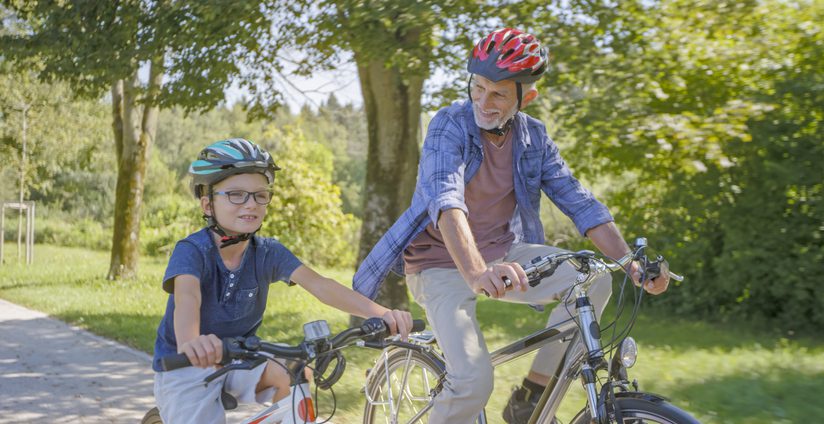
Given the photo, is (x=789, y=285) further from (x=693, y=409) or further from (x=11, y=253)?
(x=11, y=253)

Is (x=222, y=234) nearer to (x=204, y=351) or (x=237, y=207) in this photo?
(x=237, y=207)

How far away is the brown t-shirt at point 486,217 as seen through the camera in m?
3.62

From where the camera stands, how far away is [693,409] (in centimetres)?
596

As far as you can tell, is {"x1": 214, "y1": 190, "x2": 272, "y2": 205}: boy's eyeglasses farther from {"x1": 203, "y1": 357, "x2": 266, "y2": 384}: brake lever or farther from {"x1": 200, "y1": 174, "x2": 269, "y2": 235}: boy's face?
{"x1": 203, "y1": 357, "x2": 266, "y2": 384}: brake lever

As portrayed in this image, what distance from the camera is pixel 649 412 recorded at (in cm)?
271

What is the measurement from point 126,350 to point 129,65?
2.86 meters

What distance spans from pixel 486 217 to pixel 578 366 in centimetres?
81

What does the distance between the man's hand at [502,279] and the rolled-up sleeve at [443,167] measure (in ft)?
1.44

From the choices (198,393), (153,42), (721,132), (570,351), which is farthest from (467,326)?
(153,42)

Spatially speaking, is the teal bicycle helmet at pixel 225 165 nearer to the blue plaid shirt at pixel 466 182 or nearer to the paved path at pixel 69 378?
the blue plaid shirt at pixel 466 182

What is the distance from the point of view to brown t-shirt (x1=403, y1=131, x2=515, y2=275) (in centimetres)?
362

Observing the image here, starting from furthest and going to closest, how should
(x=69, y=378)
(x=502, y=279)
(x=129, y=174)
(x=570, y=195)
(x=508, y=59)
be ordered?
(x=129, y=174) < (x=69, y=378) < (x=570, y=195) < (x=508, y=59) < (x=502, y=279)

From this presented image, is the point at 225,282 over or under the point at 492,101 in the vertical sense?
under

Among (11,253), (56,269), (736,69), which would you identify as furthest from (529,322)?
(11,253)
